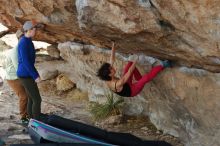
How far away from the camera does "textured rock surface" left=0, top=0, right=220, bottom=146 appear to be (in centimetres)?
609

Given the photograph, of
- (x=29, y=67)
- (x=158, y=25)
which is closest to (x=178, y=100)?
(x=158, y=25)

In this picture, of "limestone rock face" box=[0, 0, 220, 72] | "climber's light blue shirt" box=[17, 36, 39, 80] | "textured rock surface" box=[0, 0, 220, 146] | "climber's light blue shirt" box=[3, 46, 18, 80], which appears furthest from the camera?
"climber's light blue shirt" box=[3, 46, 18, 80]

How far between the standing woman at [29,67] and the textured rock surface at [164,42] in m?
0.57

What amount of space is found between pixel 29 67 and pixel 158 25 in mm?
2738

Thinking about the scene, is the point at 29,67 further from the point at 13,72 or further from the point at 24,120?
the point at 24,120

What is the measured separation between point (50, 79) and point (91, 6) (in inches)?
234

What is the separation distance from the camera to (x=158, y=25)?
20.9 feet

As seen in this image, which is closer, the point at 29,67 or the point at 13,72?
the point at 29,67

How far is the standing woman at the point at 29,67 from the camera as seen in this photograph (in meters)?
8.06

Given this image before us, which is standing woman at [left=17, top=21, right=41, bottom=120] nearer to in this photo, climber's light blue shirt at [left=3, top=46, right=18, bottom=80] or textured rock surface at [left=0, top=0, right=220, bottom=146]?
climber's light blue shirt at [left=3, top=46, right=18, bottom=80]

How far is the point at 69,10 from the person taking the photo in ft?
25.8

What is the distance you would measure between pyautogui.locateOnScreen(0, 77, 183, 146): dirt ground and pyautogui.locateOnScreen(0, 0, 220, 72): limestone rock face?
1897 millimetres

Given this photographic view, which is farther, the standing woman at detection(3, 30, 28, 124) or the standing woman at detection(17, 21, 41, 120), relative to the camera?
the standing woman at detection(3, 30, 28, 124)

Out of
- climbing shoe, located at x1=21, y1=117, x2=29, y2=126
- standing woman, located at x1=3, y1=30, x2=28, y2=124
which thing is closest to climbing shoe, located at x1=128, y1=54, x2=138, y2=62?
standing woman, located at x1=3, y1=30, x2=28, y2=124
